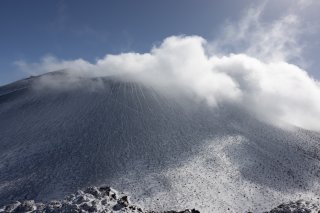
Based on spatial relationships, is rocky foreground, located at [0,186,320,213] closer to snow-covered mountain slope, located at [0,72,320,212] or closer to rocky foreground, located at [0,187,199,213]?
rocky foreground, located at [0,187,199,213]

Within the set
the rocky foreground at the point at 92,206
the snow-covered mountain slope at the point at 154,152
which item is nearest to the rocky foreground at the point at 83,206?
the rocky foreground at the point at 92,206

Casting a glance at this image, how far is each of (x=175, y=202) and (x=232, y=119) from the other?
113 ft

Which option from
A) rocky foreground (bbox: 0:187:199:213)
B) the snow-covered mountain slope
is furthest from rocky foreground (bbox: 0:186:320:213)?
the snow-covered mountain slope

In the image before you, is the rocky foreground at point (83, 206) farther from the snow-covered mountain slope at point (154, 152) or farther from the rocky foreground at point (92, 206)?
the snow-covered mountain slope at point (154, 152)

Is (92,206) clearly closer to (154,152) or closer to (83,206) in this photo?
(83,206)

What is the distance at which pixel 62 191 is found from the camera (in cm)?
4238

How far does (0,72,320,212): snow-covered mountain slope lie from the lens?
4312cm

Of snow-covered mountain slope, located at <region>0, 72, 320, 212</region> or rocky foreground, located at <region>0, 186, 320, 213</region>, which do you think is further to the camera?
snow-covered mountain slope, located at <region>0, 72, 320, 212</region>

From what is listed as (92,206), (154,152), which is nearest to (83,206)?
(92,206)

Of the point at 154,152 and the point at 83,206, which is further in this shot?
the point at 154,152

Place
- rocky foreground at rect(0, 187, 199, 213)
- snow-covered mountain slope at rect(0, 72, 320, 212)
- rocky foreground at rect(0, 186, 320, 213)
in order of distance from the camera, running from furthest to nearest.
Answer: snow-covered mountain slope at rect(0, 72, 320, 212), rocky foreground at rect(0, 187, 199, 213), rocky foreground at rect(0, 186, 320, 213)

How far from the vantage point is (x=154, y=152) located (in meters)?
53.8

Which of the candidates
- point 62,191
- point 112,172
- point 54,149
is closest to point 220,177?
point 112,172

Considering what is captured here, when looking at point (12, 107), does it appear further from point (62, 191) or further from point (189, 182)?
point (189, 182)
